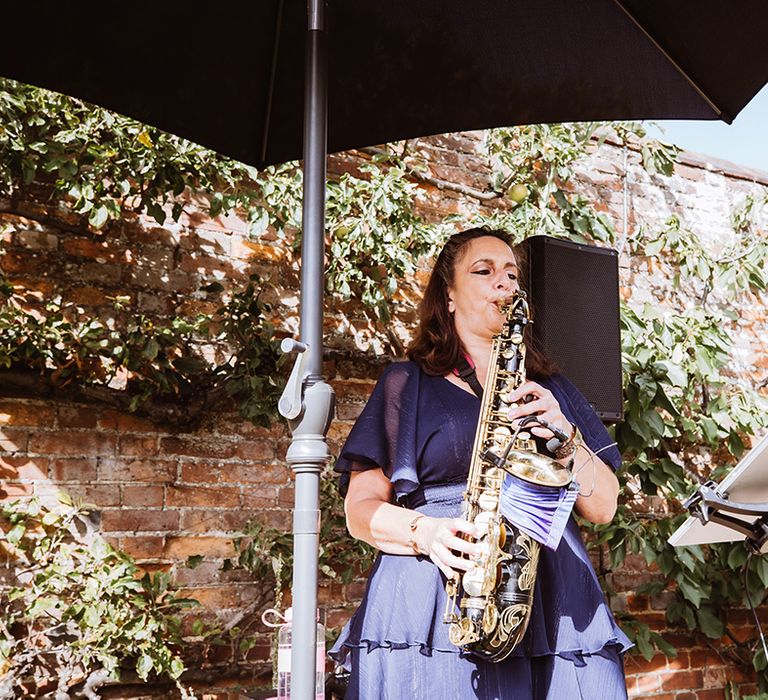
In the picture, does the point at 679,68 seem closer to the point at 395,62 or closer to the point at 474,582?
the point at 395,62

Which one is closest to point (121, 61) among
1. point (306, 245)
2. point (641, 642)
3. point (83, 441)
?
point (306, 245)

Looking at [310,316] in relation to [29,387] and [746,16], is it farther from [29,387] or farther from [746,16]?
[29,387]

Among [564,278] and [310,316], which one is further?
[564,278]

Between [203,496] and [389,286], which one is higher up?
[389,286]

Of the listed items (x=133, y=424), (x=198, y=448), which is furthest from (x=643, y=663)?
(x=133, y=424)

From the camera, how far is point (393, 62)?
1.93 m

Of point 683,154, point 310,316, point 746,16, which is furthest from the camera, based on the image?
point 683,154

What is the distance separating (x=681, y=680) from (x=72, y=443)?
9.24ft

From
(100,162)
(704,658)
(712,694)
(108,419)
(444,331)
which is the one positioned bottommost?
(712,694)

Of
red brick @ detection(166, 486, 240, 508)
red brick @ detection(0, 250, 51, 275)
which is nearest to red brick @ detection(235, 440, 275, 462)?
red brick @ detection(166, 486, 240, 508)

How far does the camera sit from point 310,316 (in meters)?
1.32

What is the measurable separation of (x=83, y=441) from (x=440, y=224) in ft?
5.32

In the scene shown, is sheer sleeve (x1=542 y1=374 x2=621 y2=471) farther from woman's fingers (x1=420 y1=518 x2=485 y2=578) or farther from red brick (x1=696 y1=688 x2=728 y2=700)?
red brick (x1=696 y1=688 x2=728 y2=700)

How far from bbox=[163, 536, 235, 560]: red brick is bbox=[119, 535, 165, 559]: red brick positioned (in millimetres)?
24
